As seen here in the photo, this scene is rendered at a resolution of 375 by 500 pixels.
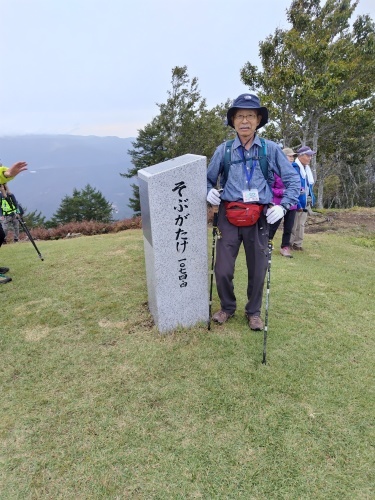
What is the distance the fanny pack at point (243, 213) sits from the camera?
328cm

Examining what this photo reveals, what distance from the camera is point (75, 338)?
3.75 meters

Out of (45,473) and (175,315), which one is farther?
(175,315)

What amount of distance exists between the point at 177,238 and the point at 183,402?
62.6 inches

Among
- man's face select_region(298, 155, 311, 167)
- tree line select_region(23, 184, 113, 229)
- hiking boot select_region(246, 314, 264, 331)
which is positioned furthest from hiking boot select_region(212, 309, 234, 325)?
tree line select_region(23, 184, 113, 229)

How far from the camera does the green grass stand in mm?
2156

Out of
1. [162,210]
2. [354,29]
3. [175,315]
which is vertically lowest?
[175,315]

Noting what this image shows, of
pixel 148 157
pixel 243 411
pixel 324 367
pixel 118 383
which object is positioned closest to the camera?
pixel 243 411

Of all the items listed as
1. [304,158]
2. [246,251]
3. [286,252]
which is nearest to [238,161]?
A: [246,251]

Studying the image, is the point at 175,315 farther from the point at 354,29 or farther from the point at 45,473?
the point at 354,29

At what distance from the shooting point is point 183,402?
276 centimetres

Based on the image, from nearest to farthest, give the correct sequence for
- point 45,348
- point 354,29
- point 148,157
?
1. point 45,348
2. point 354,29
3. point 148,157

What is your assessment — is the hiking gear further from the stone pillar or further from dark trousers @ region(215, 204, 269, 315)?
dark trousers @ region(215, 204, 269, 315)

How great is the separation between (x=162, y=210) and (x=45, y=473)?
234 centimetres

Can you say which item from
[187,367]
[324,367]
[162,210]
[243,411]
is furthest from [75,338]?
[324,367]
